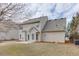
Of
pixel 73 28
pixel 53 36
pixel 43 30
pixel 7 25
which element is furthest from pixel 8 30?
pixel 73 28

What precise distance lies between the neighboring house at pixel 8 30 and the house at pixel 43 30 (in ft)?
0.18

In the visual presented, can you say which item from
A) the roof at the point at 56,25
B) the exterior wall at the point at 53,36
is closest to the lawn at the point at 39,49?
the exterior wall at the point at 53,36

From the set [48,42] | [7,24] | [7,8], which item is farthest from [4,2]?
[48,42]

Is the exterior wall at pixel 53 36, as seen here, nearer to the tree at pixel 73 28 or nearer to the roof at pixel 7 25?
the tree at pixel 73 28

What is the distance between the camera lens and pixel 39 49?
2.33m

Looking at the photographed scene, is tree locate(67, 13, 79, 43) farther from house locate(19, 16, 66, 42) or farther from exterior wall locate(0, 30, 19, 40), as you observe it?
exterior wall locate(0, 30, 19, 40)

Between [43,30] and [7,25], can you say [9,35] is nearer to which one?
[7,25]

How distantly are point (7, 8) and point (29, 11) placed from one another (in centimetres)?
24

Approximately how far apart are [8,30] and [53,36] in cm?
49

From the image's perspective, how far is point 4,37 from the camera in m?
2.32

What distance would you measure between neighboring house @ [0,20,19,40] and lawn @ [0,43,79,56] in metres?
0.09

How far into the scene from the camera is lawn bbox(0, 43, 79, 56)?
232 cm

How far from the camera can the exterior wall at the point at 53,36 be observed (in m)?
2.31

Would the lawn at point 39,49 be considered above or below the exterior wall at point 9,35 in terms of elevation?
below
